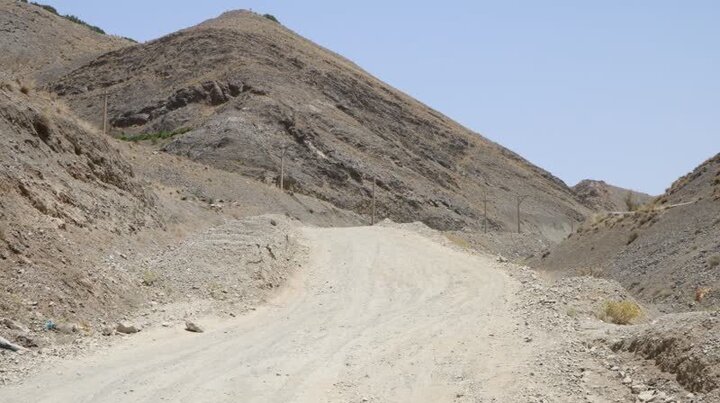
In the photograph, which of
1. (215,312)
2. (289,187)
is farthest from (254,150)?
(215,312)

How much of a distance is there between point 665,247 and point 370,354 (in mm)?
25716

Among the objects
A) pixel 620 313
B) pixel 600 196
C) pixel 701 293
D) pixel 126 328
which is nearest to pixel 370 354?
pixel 126 328

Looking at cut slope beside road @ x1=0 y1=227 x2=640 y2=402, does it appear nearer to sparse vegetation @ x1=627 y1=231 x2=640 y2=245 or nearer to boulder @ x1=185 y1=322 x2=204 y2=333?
boulder @ x1=185 y1=322 x2=204 y2=333

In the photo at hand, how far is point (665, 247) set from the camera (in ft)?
Answer: 113

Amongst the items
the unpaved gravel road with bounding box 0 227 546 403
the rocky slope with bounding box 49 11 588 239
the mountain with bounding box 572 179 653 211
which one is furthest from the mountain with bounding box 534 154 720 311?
the mountain with bounding box 572 179 653 211

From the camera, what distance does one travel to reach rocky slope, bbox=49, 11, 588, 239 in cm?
6334

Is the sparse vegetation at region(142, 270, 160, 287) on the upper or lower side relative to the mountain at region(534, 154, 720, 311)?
lower

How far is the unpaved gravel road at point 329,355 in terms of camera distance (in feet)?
32.5

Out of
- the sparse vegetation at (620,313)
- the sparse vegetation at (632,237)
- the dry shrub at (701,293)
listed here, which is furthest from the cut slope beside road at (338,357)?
the sparse vegetation at (632,237)

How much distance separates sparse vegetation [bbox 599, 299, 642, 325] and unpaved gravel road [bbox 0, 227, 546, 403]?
1.79 metres

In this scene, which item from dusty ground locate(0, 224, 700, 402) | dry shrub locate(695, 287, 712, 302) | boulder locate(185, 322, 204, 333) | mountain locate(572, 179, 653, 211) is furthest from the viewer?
mountain locate(572, 179, 653, 211)

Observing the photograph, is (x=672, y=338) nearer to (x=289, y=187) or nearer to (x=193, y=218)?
(x=193, y=218)

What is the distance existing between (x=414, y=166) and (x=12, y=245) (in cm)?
6575

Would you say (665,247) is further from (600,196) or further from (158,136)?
(600,196)
